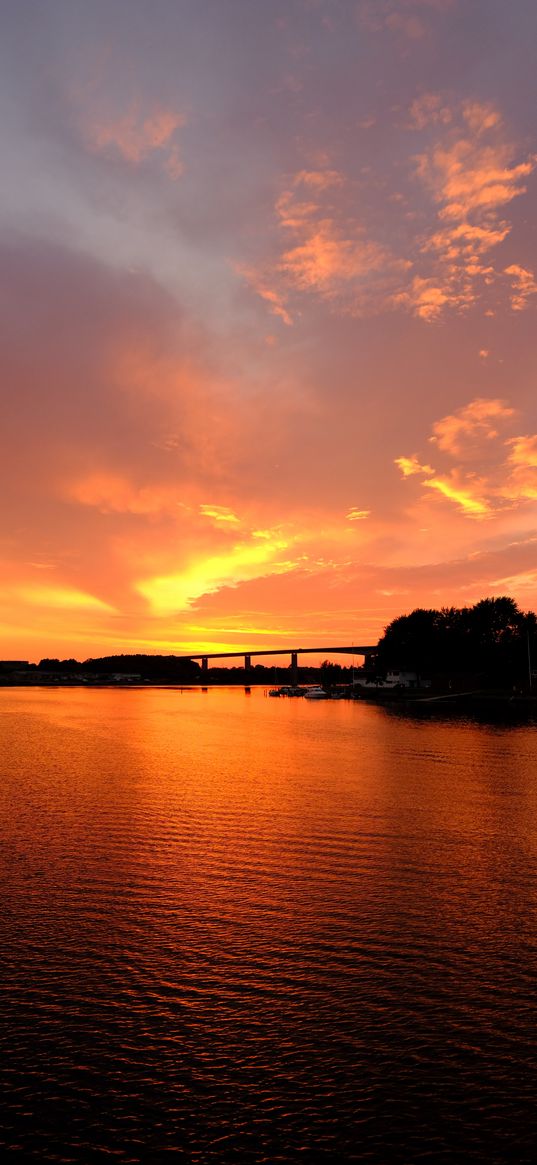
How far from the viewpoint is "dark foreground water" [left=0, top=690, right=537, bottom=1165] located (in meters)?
11.0

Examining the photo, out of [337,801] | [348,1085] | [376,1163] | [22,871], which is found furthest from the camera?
[337,801]

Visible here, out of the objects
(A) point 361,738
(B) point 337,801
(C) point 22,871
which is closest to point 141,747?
(A) point 361,738

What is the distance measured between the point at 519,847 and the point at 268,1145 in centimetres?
1985

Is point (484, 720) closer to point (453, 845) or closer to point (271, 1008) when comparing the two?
point (453, 845)

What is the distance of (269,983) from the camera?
15.7 metres

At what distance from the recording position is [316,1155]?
1034 centimetres

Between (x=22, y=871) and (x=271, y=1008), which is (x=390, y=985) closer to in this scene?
(x=271, y=1008)

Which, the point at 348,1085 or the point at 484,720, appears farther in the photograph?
the point at 484,720

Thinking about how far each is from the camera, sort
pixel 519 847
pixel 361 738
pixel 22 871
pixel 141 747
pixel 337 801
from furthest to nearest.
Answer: pixel 361 738 → pixel 141 747 → pixel 337 801 → pixel 519 847 → pixel 22 871

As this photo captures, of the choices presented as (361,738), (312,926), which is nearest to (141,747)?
(361,738)

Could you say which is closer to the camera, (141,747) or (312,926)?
(312,926)

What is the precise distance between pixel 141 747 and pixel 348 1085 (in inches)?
2288

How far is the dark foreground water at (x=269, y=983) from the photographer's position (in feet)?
36.1

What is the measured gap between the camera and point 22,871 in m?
24.6
